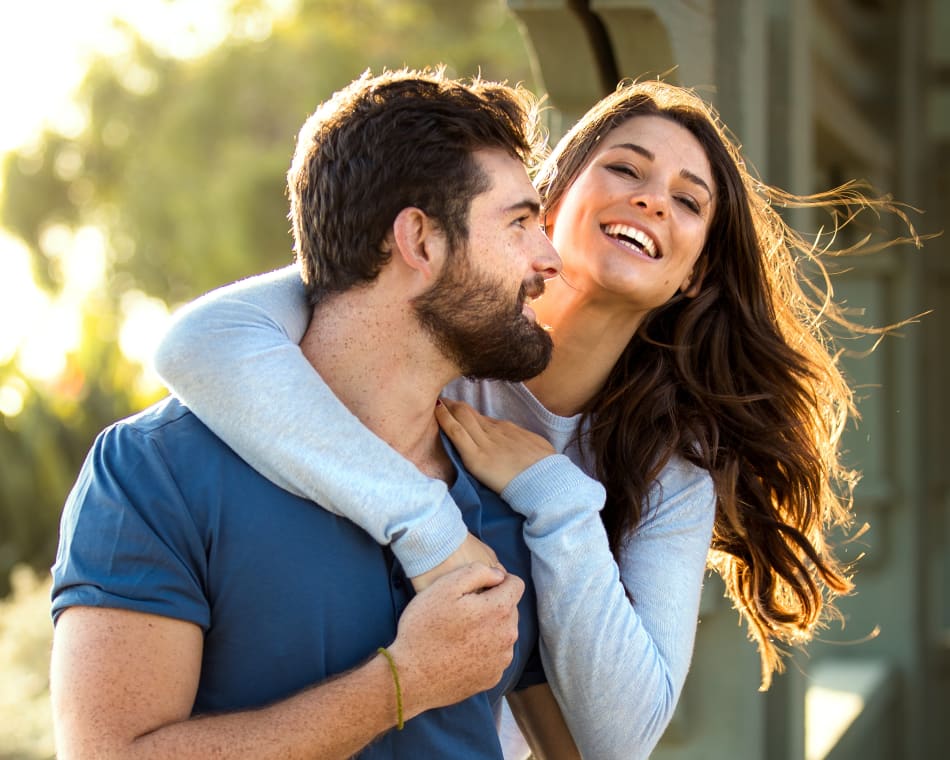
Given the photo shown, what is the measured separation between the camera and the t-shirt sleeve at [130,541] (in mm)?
1516

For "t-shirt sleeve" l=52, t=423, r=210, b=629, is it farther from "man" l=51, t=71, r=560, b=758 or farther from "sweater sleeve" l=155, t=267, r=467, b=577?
"sweater sleeve" l=155, t=267, r=467, b=577

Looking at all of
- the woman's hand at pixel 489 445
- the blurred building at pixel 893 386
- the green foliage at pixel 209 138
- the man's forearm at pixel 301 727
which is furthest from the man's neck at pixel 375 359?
the green foliage at pixel 209 138

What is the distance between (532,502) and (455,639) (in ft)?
1.00

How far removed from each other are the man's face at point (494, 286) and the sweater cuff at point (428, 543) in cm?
25

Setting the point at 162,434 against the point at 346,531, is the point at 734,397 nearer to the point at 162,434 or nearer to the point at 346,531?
the point at 346,531

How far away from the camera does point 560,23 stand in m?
2.31

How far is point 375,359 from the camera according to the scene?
1.80 m

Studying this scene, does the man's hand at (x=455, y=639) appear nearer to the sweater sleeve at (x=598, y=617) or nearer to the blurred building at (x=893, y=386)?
the sweater sleeve at (x=598, y=617)

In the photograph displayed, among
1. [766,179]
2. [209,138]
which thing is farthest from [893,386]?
[209,138]

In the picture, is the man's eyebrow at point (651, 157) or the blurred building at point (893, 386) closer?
the man's eyebrow at point (651, 157)

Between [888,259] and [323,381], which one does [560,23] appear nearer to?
[323,381]

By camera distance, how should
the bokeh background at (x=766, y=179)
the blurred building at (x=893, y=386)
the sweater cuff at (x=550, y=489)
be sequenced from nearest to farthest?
the sweater cuff at (x=550, y=489), the bokeh background at (x=766, y=179), the blurred building at (x=893, y=386)

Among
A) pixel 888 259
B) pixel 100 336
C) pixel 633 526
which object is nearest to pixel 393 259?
pixel 633 526

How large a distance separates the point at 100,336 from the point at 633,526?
695 cm
